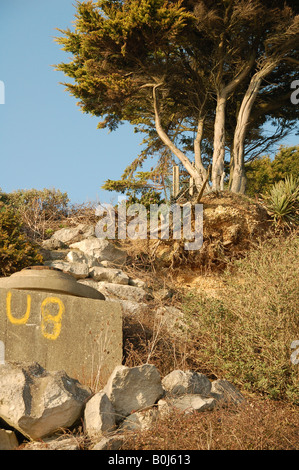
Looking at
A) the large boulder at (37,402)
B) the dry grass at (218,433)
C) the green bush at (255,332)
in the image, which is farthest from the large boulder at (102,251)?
the dry grass at (218,433)

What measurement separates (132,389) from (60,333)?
1.75 m

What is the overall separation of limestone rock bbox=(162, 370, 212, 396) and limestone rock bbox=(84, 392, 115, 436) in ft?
2.91

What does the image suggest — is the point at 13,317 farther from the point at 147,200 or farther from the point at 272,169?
the point at 272,169

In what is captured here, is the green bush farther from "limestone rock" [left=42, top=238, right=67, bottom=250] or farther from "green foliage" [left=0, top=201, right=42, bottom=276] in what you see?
"limestone rock" [left=42, top=238, right=67, bottom=250]

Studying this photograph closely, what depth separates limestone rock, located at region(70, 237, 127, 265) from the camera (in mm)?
10852

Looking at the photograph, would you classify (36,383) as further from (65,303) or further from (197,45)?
(197,45)

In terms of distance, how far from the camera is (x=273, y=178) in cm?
2397

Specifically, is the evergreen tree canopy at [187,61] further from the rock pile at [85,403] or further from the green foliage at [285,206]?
the rock pile at [85,403]

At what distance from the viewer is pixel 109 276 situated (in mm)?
9758

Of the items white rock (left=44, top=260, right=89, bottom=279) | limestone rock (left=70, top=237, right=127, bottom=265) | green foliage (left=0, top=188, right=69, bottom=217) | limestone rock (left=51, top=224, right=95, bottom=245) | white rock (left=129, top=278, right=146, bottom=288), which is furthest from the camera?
green foliage (left=0, top=188, right=69, bottom=217)

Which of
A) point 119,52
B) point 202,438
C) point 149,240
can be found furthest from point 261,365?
point 119,52

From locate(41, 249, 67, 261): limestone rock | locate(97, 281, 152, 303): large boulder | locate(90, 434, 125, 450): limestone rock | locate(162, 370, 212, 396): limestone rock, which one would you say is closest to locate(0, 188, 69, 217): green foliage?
locate(41, 249, 67, 261): limestone rock

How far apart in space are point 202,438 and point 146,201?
8.38 metres

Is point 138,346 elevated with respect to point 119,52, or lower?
lower
